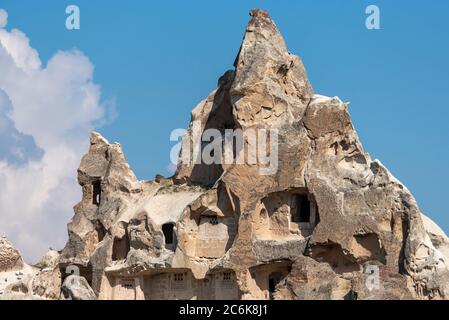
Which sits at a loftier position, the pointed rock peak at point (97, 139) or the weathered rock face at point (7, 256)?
the pointed rock peak at point (97, 139)

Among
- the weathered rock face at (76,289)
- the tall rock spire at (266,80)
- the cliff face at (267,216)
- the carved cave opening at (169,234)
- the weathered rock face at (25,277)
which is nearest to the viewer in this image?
the weathered rock face at (76,289)

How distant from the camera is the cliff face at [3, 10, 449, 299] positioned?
56.5 metres

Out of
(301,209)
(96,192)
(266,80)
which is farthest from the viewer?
(96,192)

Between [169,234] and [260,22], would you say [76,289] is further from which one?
[260,22]

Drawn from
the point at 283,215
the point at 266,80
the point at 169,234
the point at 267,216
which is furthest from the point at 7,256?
the point at 266,80

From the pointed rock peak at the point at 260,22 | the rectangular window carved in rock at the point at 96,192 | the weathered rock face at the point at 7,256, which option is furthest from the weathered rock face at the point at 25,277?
the pointed rock peak at the point at 260,22

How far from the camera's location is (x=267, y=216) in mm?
59281

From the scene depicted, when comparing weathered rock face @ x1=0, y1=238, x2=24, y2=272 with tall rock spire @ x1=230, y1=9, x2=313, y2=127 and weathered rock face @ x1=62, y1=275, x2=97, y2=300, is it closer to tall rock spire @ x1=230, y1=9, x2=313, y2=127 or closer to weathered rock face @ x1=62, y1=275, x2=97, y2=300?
weathered rock face @ x1=62, y1=275, x2=97, y2=300

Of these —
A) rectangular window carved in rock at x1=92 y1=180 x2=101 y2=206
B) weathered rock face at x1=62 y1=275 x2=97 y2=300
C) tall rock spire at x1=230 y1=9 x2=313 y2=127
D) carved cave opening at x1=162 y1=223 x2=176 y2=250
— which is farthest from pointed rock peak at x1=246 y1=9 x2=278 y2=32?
weathered rock face at x1=62 y1=275 x2=97 y2=300

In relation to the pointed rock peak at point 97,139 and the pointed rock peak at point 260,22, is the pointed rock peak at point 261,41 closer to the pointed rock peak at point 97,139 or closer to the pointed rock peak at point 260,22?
the pointed rock peak at point 260,22

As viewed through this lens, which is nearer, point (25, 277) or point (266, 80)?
point (25, 277)

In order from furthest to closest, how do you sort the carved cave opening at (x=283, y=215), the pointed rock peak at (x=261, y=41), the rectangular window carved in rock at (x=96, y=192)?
1. the rectangular window carved in rock at (x=96, y=192)
2. the pointed rock peak at (x=261, y=41)
3. the carved cave opening at (x=283, y=215)

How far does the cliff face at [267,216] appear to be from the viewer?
56469 millimetres
